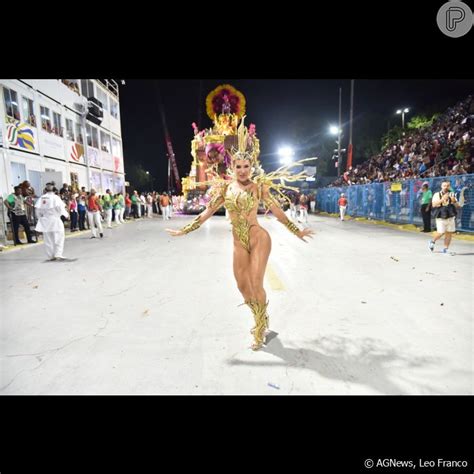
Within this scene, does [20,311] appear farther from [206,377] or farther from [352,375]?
[352,375]

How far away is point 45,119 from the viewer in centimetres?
1908

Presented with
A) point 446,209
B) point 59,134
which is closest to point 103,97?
point 59,134

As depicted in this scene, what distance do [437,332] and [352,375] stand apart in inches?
59.8

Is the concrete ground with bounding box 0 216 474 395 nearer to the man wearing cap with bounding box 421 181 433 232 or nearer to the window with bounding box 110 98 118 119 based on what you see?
the man wearing cap with bounding box 421 181 433 232

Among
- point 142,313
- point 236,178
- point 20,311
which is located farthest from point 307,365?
point 20,311

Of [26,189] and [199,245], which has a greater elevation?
[26,189]

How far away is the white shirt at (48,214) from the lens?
8039mm

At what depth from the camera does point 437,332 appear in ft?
11.7

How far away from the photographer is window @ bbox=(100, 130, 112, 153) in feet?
94.4

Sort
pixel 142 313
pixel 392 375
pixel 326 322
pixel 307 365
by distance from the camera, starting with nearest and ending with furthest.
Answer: pixel 392 375
pixel 307 365
pixel 326 322
pixel 142 313

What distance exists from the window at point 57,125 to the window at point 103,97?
30.6ft

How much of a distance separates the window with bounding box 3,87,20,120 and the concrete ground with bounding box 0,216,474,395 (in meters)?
12.5

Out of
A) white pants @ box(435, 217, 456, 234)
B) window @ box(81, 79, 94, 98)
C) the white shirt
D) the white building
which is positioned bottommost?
white pants @ box(435, 217, 456, 234)

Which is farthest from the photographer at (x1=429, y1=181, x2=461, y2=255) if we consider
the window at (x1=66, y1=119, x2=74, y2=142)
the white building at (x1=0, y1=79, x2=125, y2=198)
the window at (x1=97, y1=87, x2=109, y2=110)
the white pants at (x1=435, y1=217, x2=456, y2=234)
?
the window at (x1=97, y1=87, x2=109, y2=110)
